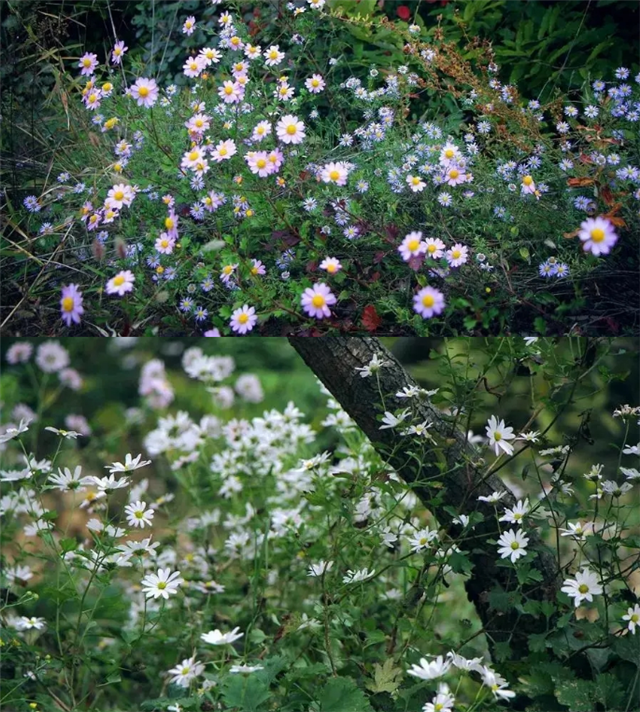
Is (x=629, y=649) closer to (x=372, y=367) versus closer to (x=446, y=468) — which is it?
(x=446, y=468)

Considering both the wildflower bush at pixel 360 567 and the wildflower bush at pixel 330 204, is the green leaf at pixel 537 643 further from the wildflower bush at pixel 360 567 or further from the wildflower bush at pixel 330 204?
the wildflower bush at pixel 330 204

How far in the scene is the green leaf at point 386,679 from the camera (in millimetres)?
1540

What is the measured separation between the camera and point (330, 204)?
2.19 meters

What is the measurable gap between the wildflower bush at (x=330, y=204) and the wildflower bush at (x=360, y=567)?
22 cm

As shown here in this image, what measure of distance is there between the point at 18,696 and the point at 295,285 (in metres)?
1.11

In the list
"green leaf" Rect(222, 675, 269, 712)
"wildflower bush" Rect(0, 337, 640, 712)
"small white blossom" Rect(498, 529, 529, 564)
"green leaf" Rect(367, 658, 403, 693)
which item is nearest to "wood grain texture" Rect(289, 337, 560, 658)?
"wildflower bush" Rect(0, 337, 640, 712)

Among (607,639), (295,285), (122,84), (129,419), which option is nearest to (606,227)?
(295,285)

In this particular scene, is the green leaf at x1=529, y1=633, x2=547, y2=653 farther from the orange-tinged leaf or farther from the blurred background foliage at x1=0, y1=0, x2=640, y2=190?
the blurred background foliage at x1=0, y1=0, x2=640, y2=190

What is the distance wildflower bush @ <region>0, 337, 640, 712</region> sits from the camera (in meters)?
1.60

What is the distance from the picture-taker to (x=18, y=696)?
1.86 meters

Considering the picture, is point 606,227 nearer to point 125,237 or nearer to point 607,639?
point 607,639

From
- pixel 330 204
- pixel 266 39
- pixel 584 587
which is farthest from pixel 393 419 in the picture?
pixel 266 39

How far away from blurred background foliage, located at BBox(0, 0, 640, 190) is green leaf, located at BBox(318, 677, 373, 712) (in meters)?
1.62

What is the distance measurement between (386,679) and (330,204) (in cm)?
116
